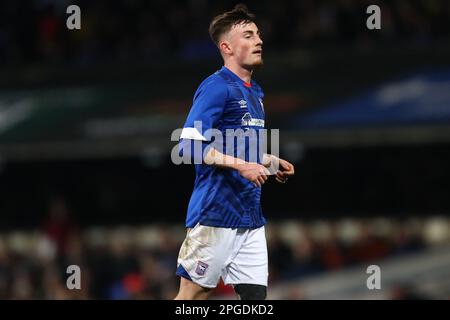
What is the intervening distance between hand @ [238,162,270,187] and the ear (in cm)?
81

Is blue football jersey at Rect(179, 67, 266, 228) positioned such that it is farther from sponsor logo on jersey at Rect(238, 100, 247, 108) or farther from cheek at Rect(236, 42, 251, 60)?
cheek at Rect(236, 42, 251, 60)

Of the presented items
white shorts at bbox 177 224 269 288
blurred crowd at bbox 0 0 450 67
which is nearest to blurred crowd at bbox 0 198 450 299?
blurred crowd at bbox 0 0 450 67

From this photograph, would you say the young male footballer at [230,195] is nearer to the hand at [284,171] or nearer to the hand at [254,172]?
the hand at [284,171]

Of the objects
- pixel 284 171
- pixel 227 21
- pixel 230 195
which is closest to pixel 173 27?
pixel 227 21

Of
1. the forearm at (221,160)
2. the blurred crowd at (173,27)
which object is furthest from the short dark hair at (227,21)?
the blurred crowd at (173,27)

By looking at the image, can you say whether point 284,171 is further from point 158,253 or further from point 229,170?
point 158,253

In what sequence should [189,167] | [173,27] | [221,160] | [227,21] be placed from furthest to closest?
[189,167] < [173,27] < [227,21] < [221,160]

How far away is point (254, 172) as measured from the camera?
5855 mm

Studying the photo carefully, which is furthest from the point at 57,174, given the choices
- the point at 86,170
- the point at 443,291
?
the point at 443,291

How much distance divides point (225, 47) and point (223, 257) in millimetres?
1268

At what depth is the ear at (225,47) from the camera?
20.8 ft

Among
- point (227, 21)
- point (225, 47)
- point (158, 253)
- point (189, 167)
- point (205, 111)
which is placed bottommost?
point (205, 111)
